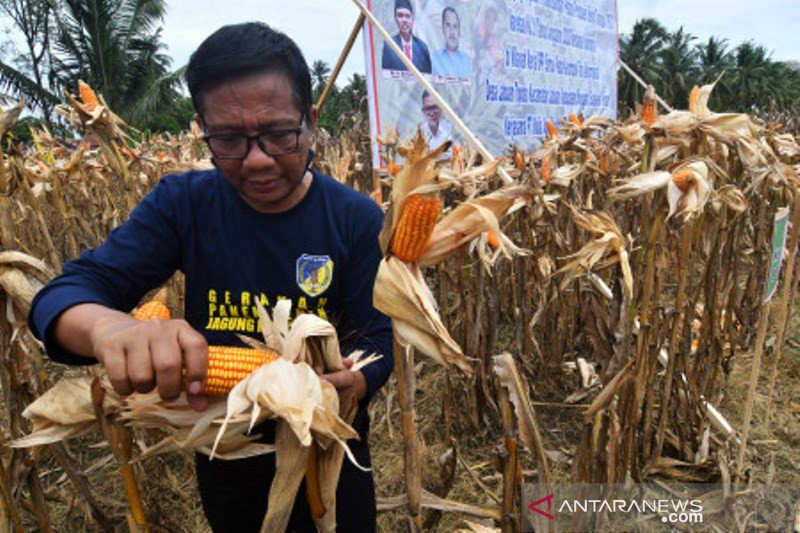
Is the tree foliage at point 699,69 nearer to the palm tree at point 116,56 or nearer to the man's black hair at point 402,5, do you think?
the palm tree at point 116,56

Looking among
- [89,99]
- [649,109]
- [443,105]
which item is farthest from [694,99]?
[89,99]

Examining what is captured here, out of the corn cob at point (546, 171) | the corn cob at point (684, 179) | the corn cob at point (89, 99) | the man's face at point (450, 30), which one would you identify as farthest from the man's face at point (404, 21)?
the corn cob at point (684, 179)

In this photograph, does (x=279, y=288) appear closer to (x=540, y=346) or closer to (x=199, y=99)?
(x=199, y=99)

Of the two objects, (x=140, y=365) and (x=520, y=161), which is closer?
(x=140, y=365)

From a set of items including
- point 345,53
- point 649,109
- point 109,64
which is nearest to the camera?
point 649,109

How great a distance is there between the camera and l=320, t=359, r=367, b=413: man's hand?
101 cm

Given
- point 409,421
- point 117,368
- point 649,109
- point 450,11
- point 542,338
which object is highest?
point 450,11

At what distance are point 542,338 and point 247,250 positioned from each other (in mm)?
2389

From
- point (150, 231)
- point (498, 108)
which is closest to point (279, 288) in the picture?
point (150, 231)

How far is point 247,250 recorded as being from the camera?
4.54 feet

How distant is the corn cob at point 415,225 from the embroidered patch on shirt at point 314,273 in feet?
1.21

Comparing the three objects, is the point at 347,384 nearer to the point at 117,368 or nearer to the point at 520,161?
the point at 117,368

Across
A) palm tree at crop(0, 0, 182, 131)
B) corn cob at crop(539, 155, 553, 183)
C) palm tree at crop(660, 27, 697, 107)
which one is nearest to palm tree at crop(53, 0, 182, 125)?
palm tree at crop(0, 0, 182, 131)

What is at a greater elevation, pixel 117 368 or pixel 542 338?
pixel 117 368
